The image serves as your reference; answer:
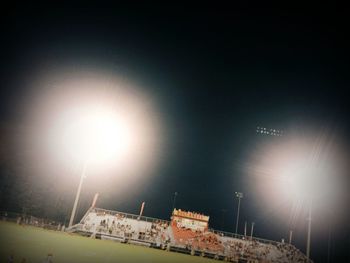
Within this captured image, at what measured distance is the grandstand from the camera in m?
35.5

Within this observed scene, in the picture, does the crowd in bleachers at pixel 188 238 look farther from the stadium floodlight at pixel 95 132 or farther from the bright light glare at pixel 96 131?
the bright light glare at pixel 96 131

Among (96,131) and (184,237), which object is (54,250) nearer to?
(96,131)

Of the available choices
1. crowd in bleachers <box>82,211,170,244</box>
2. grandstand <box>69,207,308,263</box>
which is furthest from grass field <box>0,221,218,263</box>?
grandstand <box>69,207,308,263</box>

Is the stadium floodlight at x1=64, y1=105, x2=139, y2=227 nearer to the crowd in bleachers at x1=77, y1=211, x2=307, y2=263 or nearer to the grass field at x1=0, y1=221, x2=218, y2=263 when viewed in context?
the crowd in bleachers at x1=77, y1=211, x2=307, y2=263

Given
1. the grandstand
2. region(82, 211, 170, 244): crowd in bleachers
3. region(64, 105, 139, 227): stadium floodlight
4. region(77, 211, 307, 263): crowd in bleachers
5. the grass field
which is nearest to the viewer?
the grass field

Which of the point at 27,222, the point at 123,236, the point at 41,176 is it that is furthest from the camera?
the point at 41,176

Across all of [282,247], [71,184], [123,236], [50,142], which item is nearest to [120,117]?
[123,236]

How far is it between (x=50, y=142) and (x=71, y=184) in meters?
8.86

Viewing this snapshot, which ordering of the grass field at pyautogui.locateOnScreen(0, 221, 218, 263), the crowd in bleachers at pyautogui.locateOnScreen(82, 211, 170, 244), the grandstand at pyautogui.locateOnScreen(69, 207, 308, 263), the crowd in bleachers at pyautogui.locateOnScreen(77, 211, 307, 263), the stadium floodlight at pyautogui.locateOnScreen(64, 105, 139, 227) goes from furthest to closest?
the crowd in bleachers at pyautogui.locateOnScreen(77, 211, 307, 263) → the grandstand at pyautogui.locateOnScreen(69, 207, 308, 263) → the crowd in bleachers at pyautogui.locateOnScreen(82, 211, 170, 244) → the stadium floodlight at pyautogui.locateOnScreen(64, 105, 139, 227) → the grass field at pyautogui.locateOnScreen(0, 221, 218, 263)

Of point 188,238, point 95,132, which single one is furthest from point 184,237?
point 95,132

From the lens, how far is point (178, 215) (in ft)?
149

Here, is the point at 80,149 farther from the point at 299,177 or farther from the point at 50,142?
the point at 299,177

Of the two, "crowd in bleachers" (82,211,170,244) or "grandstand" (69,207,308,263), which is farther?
"grandstand" (69,207,308,263)

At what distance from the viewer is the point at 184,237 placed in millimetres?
39969
